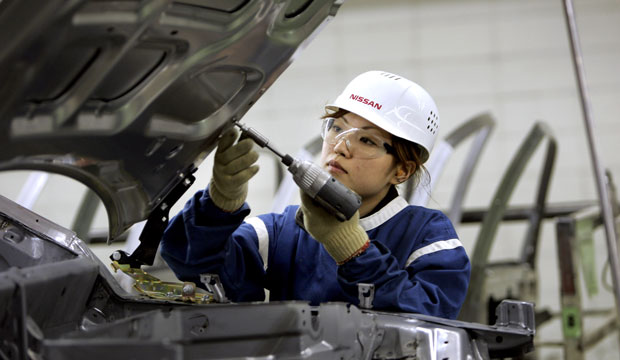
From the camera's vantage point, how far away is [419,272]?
2.21 meters

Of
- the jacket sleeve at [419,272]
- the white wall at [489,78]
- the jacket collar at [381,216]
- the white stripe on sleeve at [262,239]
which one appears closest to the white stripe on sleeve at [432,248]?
the jacket sleeve at [419,272]

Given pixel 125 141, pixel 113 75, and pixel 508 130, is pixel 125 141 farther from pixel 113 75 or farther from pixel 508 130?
pixel 508 130

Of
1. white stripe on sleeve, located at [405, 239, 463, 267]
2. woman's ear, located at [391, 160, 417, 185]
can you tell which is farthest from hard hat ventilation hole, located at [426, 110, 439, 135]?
white stripe on sleeve, located at [405, 239, 463, 267]

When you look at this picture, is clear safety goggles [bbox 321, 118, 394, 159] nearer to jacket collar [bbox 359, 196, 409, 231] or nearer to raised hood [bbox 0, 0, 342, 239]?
jacket collar [bbox 359, 196, 409, 231]

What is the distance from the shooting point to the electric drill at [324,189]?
6.54 feet

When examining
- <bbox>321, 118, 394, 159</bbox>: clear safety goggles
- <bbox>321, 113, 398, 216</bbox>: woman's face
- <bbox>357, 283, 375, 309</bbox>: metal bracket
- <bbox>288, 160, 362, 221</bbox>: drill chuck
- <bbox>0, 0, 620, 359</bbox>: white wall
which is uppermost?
<bbox>0, 0, 620, 359</bbox>: white wall

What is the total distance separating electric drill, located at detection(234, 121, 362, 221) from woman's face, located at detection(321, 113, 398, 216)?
239 millimetres

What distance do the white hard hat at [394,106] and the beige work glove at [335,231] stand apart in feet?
1.16

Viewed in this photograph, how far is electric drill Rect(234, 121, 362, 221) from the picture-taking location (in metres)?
1.99

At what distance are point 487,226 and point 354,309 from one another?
3.33 m

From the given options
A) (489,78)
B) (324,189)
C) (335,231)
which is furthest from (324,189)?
(489,78)

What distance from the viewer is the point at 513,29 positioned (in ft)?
24.2

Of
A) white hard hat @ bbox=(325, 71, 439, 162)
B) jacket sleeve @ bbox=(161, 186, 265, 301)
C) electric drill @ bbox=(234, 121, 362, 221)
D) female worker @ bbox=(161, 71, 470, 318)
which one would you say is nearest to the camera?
electric drill @ bbox=(234, 121, 362, 221)

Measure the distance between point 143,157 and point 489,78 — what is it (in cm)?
585
